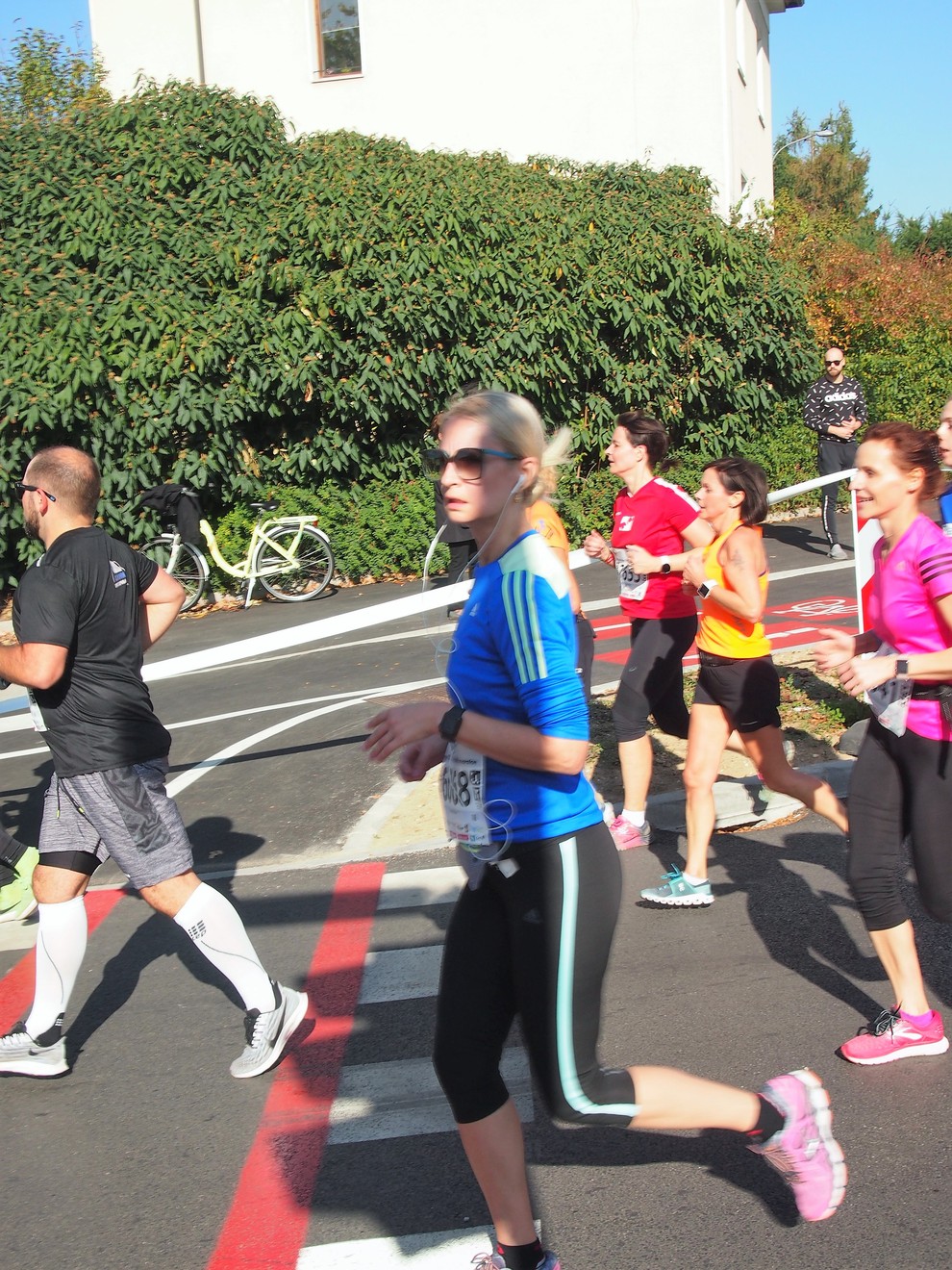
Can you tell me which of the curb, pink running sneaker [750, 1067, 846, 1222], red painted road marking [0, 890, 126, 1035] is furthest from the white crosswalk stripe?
red painted road marking [0, 890, 126, 1035]

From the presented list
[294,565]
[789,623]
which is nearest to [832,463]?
[789,623]

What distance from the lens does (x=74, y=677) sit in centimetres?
396

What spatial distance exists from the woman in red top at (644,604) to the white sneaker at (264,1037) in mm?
2093

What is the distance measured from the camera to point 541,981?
261 centimetres

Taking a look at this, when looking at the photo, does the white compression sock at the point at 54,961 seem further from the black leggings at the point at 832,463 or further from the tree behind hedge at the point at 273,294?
the black leggings at the point at 832,463

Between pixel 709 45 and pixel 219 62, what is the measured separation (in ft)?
27.3

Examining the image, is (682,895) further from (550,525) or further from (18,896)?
(18,896)

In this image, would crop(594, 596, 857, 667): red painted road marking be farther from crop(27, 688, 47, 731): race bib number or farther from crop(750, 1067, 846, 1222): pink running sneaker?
crop(750, 1067, 846, 1222): pink running sneaker

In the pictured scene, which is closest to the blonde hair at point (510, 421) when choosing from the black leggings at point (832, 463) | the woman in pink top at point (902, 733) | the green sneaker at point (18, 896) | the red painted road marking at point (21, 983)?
the woman in pink top at point (902, 733)

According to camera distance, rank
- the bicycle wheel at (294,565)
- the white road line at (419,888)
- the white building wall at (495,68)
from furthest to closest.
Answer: the white building wall at (495,68) → the bicycle wheel at (294,565) → the white road line at (419,888)

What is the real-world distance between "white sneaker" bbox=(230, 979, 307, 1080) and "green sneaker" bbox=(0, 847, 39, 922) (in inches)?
75.5

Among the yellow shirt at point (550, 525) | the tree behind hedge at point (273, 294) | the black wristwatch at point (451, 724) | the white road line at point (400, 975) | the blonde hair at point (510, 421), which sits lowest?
the white road line at point (400, 975)

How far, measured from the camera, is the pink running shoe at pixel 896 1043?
12.2ft

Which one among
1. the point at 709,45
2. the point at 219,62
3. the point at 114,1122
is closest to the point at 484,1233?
the point at 114,1122
